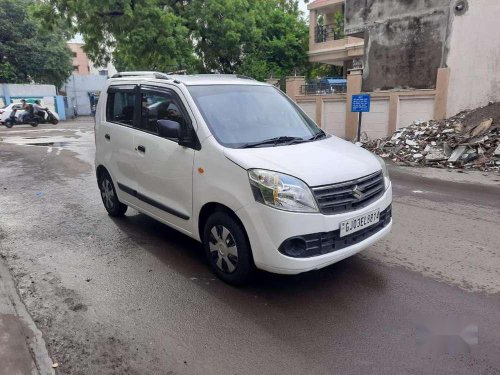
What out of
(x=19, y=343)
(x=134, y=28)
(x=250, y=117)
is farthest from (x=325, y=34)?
(x=19, y=343)

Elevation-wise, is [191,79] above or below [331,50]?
below

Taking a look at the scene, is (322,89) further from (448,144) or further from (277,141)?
(277,141)

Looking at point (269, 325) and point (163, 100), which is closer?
point (269, 325)

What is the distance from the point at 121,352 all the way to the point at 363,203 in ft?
7.43

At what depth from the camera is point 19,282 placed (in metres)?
4.01

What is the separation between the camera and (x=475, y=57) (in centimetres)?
1263

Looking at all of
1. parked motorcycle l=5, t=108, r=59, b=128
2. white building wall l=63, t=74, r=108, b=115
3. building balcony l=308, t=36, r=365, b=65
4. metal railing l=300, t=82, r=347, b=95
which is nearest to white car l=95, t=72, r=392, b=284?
metal railing l=300, t=82, r=347, b=95

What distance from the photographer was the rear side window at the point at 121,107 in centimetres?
492

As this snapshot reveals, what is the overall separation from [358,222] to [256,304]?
112cm

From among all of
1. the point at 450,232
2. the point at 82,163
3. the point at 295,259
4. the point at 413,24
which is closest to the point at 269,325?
the point at 295,259

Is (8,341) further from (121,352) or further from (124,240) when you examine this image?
(124,240)

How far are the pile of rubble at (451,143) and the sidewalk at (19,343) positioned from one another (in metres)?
9.86

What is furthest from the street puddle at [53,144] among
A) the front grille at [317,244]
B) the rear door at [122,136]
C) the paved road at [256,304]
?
the front grille at [317,244]

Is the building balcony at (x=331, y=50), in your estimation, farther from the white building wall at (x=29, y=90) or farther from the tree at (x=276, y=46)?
the white building wall at (x=29, y=90)
